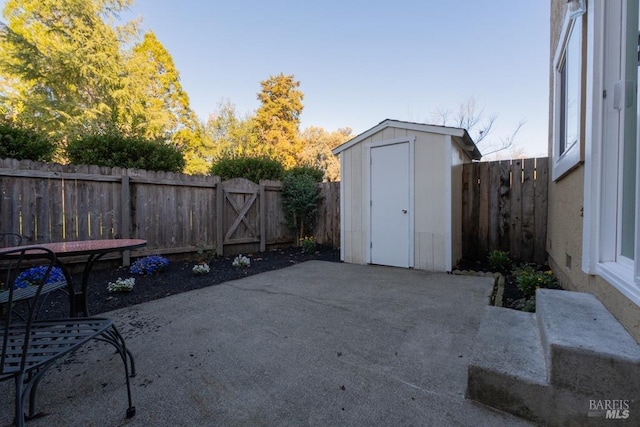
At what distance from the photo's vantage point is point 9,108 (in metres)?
10.7

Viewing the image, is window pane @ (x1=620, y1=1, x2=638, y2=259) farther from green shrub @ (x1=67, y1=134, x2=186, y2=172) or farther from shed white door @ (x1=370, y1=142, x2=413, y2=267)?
green shrub @ (x1=67, y1=134, x2=186, y2=172)

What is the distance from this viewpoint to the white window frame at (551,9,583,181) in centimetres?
252

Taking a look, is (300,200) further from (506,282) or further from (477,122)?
(477,122)

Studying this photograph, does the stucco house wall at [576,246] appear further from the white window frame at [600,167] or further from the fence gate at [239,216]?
the fence gate at [239,216]

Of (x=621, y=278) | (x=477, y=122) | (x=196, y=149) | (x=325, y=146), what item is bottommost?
(x=621, y=278)

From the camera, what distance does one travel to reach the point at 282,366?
1927 mm

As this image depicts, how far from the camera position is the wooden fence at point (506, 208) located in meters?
4.75

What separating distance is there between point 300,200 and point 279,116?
1369cm

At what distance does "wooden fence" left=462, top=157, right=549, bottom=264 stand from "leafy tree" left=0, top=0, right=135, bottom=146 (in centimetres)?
1209

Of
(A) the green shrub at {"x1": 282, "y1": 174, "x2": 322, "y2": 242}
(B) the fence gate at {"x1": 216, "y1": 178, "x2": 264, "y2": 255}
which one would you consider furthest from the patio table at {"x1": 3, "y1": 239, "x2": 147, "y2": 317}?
(A) the green shrub at {"x1": 282, "y1": 174, "x2": 322, "y2": 242}

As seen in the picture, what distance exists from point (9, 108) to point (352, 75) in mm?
13952

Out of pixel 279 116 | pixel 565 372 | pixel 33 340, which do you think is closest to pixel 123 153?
pixel 33 340

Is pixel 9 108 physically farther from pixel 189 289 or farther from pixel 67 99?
pixel 189 289

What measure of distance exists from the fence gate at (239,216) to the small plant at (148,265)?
1.40 meters
